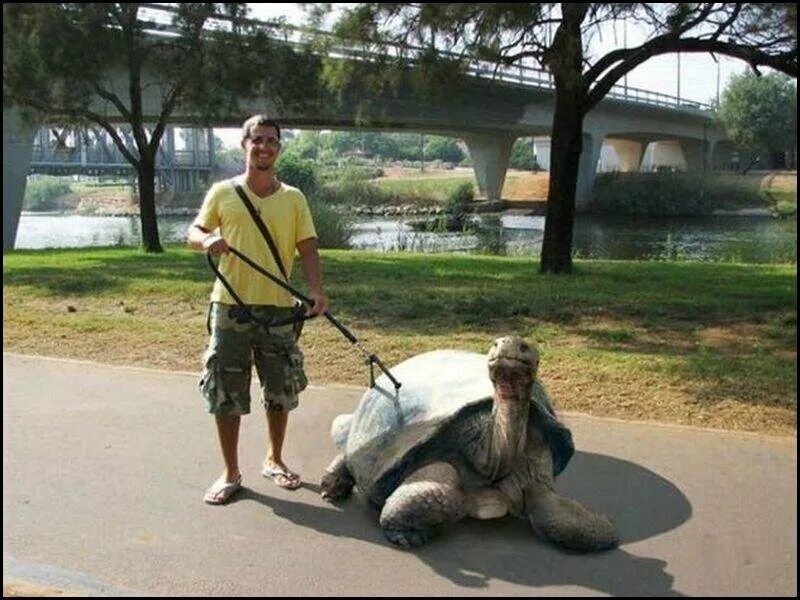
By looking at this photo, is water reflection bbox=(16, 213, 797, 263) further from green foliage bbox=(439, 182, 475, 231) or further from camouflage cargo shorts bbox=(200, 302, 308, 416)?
camouflage cargo shorts bbox=(200, 302, 308, 416)

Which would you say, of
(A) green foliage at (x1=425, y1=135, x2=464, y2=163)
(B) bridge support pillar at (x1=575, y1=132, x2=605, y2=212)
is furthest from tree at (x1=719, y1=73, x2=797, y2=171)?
(A) green foliage at (x1=425, y1=135, x2=464, y2=163)

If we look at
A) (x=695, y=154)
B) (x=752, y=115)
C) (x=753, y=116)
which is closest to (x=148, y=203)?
(x=753, y=116)

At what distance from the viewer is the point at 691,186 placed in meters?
45.6

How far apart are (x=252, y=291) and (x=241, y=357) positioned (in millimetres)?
319

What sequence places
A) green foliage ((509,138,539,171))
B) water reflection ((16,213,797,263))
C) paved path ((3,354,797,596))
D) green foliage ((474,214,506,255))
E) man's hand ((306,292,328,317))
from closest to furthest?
paved path ((3,354,797,596)), man's hand ((306,292,328,317)), water reflection ((16,213,797,263)), green foliage ((474,214,506,255)), green foliage ((509,138,539,171))

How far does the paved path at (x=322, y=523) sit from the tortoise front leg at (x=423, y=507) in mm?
66

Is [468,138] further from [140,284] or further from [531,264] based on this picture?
[140,284]

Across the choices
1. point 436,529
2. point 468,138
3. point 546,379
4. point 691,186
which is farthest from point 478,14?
point 691,186

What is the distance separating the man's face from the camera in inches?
154

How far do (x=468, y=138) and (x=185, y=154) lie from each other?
75.5 feet

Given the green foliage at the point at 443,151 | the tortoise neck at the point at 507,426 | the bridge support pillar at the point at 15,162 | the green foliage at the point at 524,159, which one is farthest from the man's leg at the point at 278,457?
the green foliage at the point at 443,151

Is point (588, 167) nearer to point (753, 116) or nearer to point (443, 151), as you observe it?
point (753, 116)

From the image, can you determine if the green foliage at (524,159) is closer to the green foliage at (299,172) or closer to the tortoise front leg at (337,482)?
the green foliage at (299,172)

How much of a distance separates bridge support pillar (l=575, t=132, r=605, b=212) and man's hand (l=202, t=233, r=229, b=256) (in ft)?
135
